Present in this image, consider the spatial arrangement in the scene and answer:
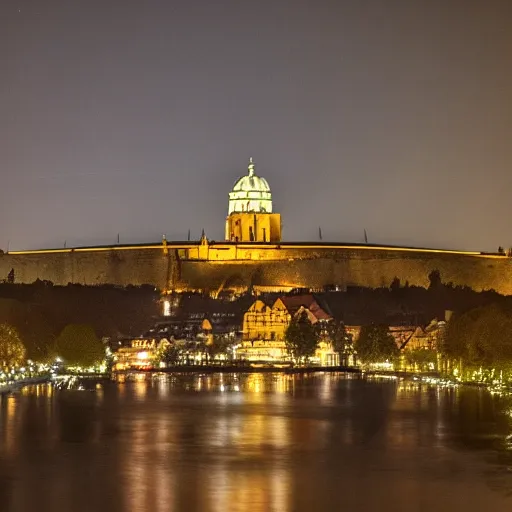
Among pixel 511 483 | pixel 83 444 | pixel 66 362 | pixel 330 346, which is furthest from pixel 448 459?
pixel 330 346

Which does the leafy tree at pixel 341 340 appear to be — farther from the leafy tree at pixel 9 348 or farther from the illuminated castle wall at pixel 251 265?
the leafy tree at pixel 9 348

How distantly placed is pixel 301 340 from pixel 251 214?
87.4ft

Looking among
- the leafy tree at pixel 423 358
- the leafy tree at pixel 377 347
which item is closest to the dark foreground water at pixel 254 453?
the leafy tree at pixel 423 358

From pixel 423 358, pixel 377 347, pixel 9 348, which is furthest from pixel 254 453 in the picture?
pixel 377 347

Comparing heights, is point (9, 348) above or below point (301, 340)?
below

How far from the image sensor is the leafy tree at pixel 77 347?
81.2m

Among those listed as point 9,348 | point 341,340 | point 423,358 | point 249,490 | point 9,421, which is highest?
point 341,340

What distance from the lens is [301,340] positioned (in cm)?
10750

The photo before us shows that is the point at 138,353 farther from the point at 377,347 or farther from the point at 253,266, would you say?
the point at 377,347

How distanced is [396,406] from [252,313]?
68296mm

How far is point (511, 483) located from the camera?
3031 cm

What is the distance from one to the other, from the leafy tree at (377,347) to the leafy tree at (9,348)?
31.1 m

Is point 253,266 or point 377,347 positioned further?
point 253,266

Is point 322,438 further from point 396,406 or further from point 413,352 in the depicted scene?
point 413,352
